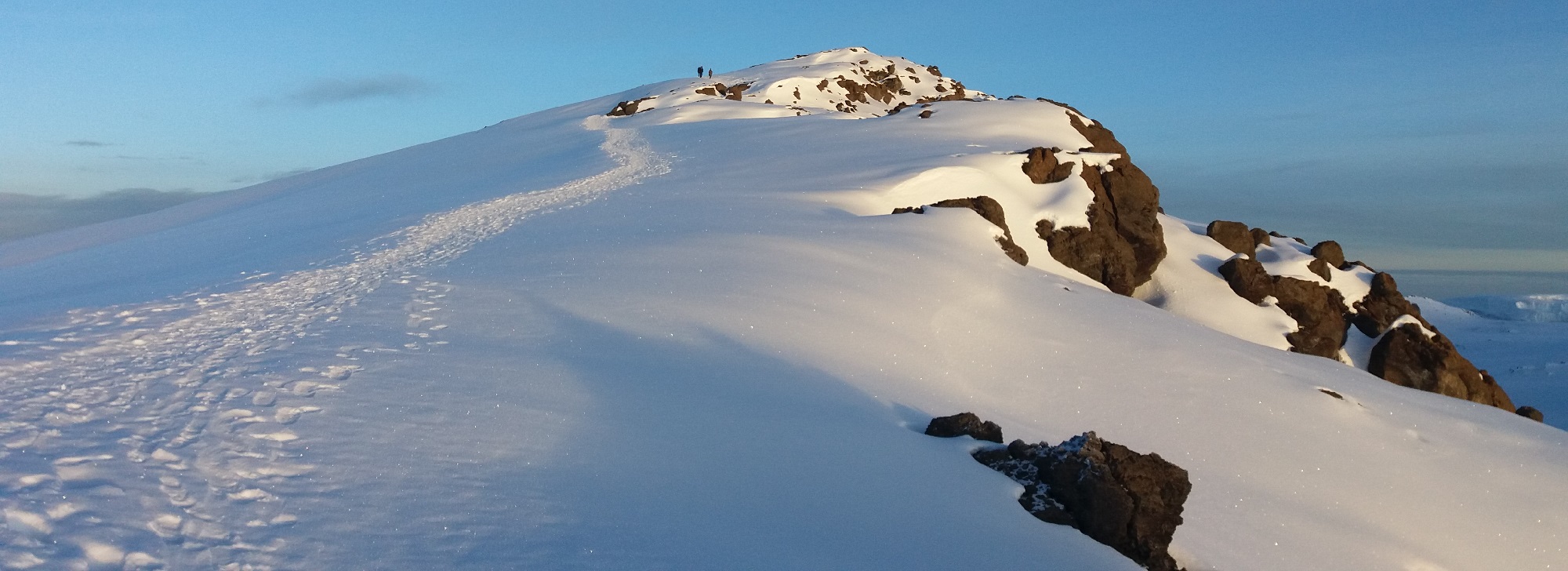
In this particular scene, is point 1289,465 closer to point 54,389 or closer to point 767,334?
point 767,334

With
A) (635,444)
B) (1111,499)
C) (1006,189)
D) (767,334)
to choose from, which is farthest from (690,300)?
(1006,189)

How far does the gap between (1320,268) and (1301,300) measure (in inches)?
79.3

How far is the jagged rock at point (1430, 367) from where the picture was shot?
2227cm

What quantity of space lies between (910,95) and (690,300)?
58.4m

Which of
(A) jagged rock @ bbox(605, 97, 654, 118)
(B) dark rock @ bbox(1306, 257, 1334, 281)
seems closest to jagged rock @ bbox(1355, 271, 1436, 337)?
(B) dark rock @ bbox(1306, 257, 1334, 281)

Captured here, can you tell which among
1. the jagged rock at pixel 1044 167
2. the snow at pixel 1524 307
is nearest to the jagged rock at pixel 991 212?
the jagged rock at pixel 1044 167

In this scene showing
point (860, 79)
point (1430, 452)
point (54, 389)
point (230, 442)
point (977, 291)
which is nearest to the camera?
point (230, 442)

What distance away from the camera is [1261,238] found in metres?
28.8

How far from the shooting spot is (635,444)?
768 centimetres

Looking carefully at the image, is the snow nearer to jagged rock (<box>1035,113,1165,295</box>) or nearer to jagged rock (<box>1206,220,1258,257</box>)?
jagged rock (<box>1206,220,1258,257</box>)

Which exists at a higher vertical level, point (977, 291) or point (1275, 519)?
point (977, 291)

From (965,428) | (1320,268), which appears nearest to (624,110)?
(1320,268)

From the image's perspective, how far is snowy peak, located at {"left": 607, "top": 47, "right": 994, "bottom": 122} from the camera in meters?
50.7

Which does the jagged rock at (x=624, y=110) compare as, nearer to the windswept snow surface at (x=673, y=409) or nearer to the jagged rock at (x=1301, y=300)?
the windswept snow surface at (x=673, y=409)
